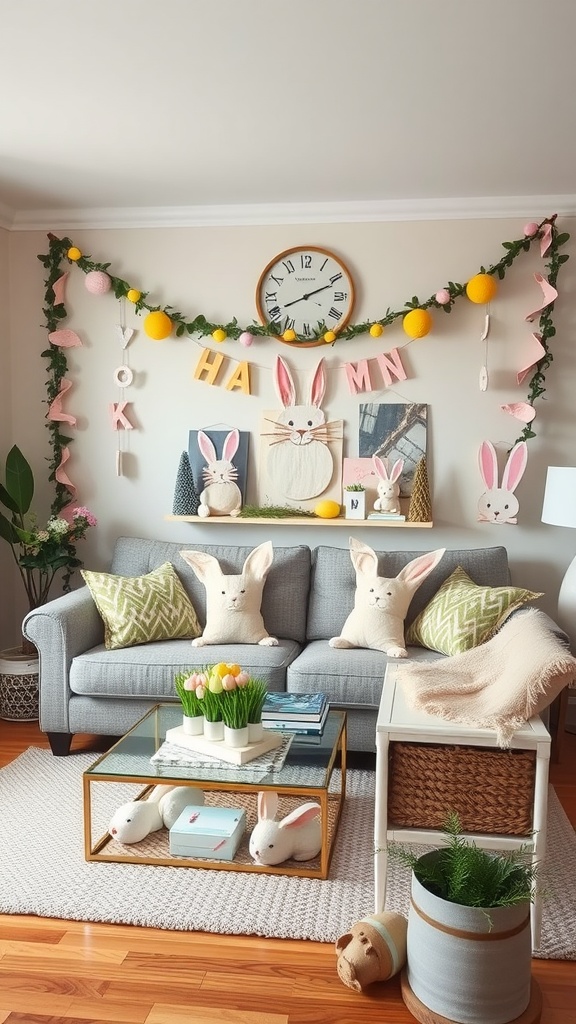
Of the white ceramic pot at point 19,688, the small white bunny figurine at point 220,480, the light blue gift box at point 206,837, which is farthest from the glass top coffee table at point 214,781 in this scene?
the small white bunny figurine at point 220,480

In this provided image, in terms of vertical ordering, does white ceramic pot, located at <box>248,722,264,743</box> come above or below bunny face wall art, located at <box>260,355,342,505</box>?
below

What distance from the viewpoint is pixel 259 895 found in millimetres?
2531

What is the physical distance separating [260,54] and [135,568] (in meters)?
2.38

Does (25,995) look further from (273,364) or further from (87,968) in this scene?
(273,364)

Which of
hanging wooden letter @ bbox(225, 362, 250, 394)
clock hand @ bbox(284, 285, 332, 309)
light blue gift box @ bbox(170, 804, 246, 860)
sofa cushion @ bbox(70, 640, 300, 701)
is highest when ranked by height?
clock hand @ bbox(284, 285, 332, 309)

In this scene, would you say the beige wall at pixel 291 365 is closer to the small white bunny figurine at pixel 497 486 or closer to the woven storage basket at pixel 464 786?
the small white bunny figurine at pixel 497 486

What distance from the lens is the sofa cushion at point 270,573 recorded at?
3969 millimetres

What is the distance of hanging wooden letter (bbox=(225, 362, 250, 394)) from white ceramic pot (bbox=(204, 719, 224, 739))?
80.2 inches

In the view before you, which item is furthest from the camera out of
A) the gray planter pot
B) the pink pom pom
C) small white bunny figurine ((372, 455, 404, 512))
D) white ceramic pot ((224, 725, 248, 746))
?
the pink pom pom

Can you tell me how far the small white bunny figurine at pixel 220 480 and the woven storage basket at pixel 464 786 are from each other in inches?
85.2

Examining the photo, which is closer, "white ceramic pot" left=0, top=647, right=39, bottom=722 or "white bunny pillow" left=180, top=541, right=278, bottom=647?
"white bunny pillow" left=180, top=541, right=278, bottom=647

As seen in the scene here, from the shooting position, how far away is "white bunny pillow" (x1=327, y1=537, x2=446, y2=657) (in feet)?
12.0

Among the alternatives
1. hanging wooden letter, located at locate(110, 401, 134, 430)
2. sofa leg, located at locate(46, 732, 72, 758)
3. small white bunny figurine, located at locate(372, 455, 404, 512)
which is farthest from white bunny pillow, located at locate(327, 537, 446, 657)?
hanging wooden letter, located at locate(110, 401, 134, 430)

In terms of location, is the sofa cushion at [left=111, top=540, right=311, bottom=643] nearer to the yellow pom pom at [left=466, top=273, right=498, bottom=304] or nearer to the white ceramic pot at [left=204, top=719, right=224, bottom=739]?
the white ceramic pot at [left=204, top=719, right=224, bottom=739]
